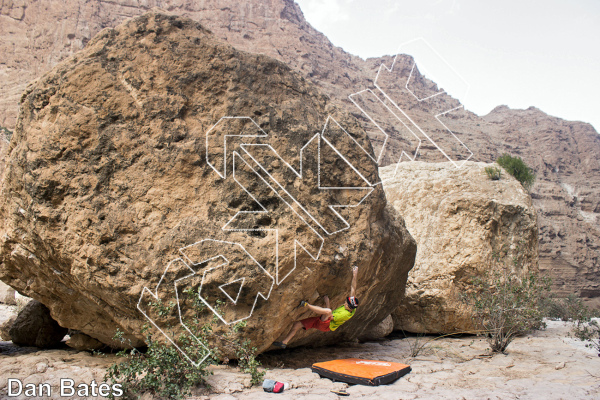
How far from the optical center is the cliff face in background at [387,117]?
23.9 meters

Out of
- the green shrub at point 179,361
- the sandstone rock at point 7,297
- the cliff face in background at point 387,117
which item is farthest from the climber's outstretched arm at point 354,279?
the cliff face in background at point 387,117

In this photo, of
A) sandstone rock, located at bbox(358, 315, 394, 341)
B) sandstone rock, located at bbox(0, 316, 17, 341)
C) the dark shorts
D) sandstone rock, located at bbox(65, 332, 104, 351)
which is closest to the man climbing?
the dark shorts

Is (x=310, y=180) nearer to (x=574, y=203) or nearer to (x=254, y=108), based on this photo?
(x=254, y=108)

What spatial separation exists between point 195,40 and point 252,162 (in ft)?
3.76

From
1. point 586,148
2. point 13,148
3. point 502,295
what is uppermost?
point 586,148

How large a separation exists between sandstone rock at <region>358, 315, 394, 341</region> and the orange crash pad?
195cm

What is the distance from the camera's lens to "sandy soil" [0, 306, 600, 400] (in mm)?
A: 2668

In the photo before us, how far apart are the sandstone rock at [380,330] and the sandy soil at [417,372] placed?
50 cm

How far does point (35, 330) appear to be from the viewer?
3.93m

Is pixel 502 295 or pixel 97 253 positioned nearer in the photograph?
pixel 97 253

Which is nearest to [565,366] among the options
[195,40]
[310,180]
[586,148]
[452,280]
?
[452,280]

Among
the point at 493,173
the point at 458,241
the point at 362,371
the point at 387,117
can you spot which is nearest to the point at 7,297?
the point at 362,371

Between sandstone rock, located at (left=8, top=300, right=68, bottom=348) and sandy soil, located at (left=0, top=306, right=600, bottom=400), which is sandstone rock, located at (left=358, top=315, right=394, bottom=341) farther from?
sandstone rock, located at (left=8, top=300, right=68, bottom=348)

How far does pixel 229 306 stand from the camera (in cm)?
290
